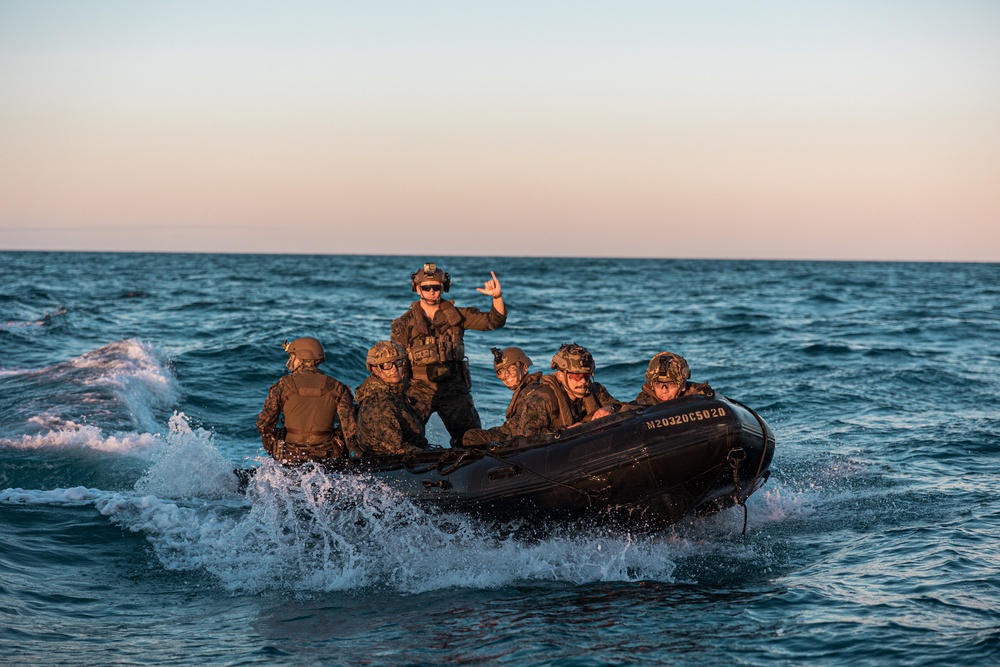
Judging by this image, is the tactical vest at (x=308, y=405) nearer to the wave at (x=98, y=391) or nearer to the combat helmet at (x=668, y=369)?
the combat helmet at (x=668, y=369)

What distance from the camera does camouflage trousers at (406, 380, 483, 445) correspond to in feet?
32.6

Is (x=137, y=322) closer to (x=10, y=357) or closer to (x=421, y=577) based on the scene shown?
(x=10, y=357)

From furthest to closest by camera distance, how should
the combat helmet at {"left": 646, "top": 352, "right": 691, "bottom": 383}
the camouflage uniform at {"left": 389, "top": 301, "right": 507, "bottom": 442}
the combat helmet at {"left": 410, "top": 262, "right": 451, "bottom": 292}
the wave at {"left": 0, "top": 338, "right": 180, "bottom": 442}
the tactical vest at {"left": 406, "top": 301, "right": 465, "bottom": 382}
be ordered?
1. the wave at {"left": 0, "top": 338, "right": 180, "bottom": 442}
2. the combat helmet at {"left": 410, "top": 262, "right": 451, "bottom": 292}
3. the camouflage uniform at {"left": 389, "top": 301, "right": 507, "bottom": 442}
4. the tactical vest at {"left": 406, "top": 301, "right": 465, "bottom": 382}
5. the combat helmet at {"left": 646, "top": 352, "right": 691, "bottom": 383}

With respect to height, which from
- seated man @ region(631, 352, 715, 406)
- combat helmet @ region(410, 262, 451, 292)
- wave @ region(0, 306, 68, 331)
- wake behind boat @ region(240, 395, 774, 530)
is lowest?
wave @ region(0, 306, 68, 331)

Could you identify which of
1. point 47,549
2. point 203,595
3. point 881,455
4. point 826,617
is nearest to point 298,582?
point 203,595

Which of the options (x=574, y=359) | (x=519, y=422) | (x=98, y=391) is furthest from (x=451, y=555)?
(x=98, y=391)

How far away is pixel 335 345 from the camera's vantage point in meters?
22.4

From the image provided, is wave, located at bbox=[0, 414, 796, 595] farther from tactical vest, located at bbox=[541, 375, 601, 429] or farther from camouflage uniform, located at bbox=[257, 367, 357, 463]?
tactical vest, located at bbox=[541, 375, 601, 429]

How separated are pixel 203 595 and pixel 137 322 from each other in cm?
2255

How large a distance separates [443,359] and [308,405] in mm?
1420

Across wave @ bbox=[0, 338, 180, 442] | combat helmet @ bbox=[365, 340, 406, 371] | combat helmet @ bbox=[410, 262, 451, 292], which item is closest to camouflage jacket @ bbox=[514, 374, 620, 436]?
combat helmet @ bbox=[365, 340, 406, 371]

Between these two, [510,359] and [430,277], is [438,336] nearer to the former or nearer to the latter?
[430,277]

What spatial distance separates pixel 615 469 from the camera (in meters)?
8.22

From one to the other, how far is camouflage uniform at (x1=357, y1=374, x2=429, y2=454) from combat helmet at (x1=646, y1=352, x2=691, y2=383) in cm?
219
